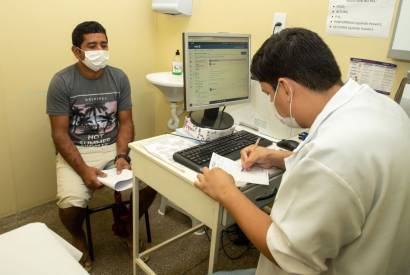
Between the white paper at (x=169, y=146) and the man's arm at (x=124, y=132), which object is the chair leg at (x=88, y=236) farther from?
the white paper at (x=169, y=146)

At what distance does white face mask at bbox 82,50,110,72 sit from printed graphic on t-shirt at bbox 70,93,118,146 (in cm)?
16

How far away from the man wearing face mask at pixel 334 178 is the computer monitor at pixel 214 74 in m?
0.53

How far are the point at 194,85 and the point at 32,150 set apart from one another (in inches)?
51.8

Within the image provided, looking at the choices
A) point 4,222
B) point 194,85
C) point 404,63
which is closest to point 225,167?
point 194,85

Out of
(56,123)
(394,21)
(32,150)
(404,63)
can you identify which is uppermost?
(394,21)

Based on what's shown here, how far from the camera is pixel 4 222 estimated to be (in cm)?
206

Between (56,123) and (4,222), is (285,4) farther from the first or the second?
(4,222)

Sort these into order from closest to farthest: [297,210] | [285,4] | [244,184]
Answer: [297,210] → [244,184] → [285,4]

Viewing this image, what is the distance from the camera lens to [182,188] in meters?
1.20

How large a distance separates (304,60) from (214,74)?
69cm

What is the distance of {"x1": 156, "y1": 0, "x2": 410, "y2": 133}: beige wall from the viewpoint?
150 cm

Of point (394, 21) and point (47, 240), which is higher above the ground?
point (394, 21)

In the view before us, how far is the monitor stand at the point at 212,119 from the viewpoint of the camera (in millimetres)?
1467

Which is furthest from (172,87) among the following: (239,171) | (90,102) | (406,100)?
(406,100)
